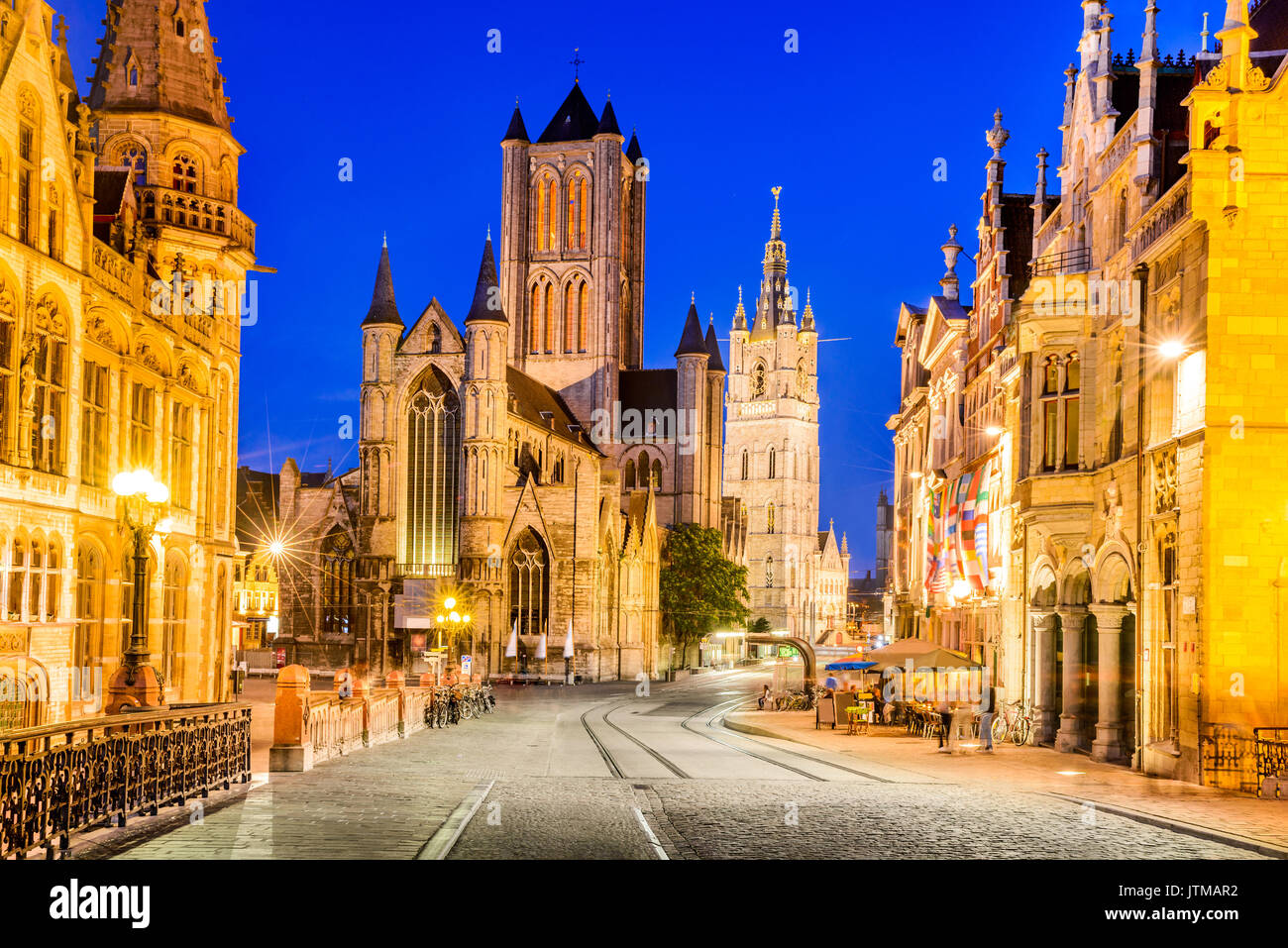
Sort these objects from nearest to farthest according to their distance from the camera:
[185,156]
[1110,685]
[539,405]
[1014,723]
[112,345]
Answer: [112,345] → [1110,685] → [1014,723] → [185,156] → [539,405]

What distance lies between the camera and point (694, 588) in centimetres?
8619

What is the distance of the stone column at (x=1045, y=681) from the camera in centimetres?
2623

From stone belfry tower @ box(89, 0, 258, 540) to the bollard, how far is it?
33.5 ft

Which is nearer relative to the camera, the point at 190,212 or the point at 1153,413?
the point at 1153,413

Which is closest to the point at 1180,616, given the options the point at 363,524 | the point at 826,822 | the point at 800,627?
the point at 826,822

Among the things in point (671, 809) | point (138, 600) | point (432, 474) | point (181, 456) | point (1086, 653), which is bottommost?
point (671, 809)

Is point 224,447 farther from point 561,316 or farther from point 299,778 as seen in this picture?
point 561,316

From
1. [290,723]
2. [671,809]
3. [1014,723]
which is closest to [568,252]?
[1014,723]

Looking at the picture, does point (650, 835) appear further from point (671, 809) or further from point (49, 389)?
point (49, 389)

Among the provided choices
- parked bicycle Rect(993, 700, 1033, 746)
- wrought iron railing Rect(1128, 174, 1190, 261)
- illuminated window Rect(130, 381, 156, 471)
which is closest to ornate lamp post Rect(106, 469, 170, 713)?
illuminated window Rect(130, 381, 156, 471)

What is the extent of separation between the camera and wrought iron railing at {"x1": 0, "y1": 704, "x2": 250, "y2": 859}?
10.0 m

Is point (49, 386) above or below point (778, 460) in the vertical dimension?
below

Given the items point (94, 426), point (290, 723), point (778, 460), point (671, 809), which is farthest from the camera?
point (778, 460)

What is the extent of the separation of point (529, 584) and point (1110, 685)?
154ft
